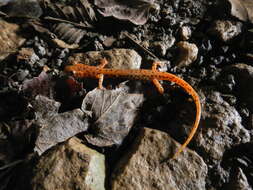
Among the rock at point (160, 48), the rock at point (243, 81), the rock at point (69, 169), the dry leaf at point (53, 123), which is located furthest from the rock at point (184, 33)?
the rock at point (69, 169)

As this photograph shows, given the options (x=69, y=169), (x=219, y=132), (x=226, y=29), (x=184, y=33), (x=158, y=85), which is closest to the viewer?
(x=69, y=169)

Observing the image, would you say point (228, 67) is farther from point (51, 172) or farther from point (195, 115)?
point (51, 172)

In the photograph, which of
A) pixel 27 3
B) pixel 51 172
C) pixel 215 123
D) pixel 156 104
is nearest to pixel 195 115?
pixel 215 123

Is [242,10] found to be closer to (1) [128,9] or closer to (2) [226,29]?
(2) [226,29]

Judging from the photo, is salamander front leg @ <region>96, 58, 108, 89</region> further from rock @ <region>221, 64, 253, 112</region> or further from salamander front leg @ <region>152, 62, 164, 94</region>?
rock @ <region>221, 64, 253, 112</region>

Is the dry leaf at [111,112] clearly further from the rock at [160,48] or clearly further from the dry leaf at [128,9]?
the dry leaf at [128,9]

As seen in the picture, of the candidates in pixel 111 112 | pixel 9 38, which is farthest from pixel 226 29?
pixel 9 38
